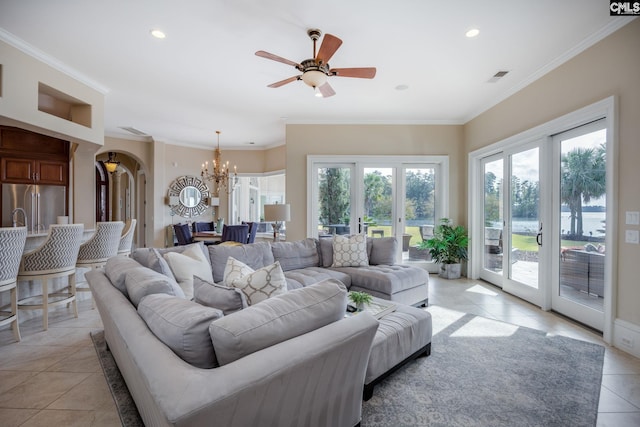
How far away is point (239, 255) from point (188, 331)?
223cm

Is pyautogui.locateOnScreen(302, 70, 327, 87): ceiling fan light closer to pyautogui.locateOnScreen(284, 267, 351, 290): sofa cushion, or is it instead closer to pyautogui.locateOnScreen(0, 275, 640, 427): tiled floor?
pyautogui.locateOnScreen(284, 267, 351, 290): sofa cushion

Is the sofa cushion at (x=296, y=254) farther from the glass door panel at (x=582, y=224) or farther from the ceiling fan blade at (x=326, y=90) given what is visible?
the glass door panel at (x=582, y=224)

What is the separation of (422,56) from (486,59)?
0.75m

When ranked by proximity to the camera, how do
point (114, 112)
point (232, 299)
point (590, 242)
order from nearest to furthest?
1. point (232, 299)
2. point (590, 242)
3. point (114, 112)

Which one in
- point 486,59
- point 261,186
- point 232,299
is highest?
point 486,59

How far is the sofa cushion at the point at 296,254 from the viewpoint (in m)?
3.79

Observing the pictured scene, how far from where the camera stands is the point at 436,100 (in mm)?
4637

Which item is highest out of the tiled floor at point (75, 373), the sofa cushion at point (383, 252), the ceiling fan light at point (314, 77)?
the ceiling fan light at point (314, 77)

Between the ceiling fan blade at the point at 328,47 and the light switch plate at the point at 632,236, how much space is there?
9.87ft

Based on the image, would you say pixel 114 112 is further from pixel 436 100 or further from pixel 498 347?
pixel 498 347

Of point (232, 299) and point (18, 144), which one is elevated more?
point (18, 144)

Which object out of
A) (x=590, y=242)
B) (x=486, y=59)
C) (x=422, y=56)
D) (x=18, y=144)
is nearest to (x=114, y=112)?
(x=18, y=144)

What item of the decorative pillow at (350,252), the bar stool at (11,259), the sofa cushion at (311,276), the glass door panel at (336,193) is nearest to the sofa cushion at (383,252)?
the decorative pillow at (350,252)

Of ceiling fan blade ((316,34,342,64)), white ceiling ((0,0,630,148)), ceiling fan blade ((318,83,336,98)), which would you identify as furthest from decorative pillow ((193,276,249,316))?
ceiling fan blade ((318,83,336,98))
